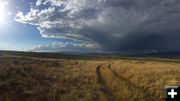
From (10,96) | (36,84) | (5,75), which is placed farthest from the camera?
(5,75)

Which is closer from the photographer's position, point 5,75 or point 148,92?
point 148,92

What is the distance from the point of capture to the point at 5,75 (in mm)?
24219

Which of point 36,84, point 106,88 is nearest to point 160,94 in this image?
point 106,88

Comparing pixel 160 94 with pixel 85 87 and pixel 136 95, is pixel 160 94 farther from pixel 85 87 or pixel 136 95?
pixel 85 87

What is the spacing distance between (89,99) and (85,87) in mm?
4279

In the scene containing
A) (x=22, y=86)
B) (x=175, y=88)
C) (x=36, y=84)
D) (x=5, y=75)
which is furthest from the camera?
(x=5, y=75)

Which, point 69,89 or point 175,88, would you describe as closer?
point 175,88

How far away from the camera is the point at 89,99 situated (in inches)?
690

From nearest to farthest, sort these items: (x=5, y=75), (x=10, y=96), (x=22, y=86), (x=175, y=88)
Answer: (x=175, y=88)
(x=10, y=96)
(x=22, y=86)
(x=5, y=75)

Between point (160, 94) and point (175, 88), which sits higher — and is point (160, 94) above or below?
below

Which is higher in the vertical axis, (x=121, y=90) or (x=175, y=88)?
(x=175, y=88)

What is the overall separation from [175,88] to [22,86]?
13534 millimetres

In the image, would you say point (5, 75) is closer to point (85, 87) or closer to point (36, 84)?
point (36, 84)

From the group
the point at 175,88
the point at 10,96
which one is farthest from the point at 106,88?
the point at 175,88
